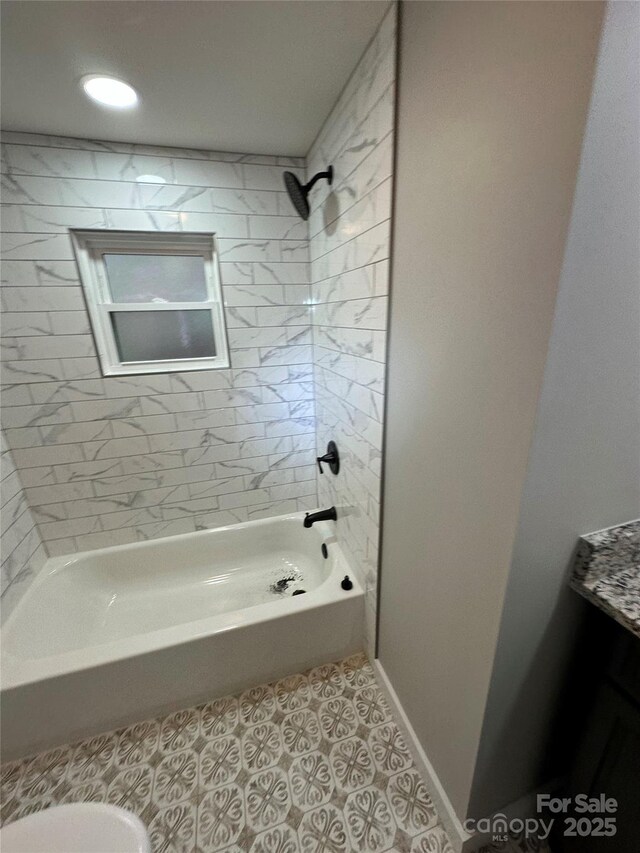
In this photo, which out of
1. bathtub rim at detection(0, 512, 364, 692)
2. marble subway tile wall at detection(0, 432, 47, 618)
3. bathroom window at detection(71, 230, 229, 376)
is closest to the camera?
bathtub rim at detection(0, 512, 364, 692)

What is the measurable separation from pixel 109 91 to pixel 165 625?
231cm

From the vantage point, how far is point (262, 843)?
1037 millimetres

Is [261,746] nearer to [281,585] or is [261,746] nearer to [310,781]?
[310,781]

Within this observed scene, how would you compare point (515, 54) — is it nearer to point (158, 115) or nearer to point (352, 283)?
point (352, 283)

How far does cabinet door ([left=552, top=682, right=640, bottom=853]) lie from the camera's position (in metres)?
0.73

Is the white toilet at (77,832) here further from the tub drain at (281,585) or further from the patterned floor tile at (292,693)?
the tub drain at (281,585)

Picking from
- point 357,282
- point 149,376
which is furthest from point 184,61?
point 149,376

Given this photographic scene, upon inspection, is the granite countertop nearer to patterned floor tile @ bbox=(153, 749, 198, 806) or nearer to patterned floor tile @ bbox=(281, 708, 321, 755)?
patterned floor tile @ bbox=(281, 708, 321, 755)

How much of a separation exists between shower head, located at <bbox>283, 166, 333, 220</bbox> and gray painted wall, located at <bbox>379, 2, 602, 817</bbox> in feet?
1.71

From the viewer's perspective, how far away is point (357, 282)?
1215 mm

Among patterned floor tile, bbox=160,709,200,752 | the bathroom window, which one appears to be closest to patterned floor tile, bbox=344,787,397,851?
patterned floor tile, bbox=160,709,200,752

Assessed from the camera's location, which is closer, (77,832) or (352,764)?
(77,832)

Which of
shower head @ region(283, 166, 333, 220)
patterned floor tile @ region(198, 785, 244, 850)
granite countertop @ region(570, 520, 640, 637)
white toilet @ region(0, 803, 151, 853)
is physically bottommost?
patterned floor tile @ region(198, 785, 244, 850)

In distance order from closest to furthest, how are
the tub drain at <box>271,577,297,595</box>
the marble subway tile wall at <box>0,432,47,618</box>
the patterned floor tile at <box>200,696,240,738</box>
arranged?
the patterned floor tile at <box>200,696,240,738</box> → the marble subway tile wall at <box>0,432,47,618</box> → the tub drain at <box>271,577,297,595</box>
